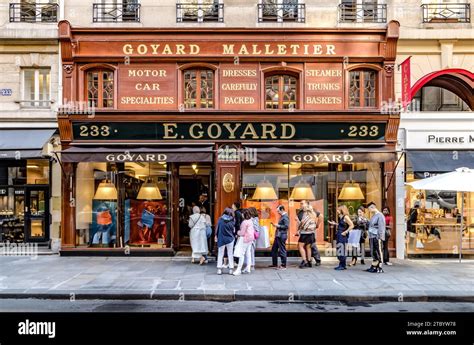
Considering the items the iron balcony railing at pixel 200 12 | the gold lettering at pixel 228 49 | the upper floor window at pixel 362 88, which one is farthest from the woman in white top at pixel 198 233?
the iron balcony railing at pixel 200 12

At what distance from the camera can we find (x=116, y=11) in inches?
556

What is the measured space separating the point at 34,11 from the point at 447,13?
14.2m

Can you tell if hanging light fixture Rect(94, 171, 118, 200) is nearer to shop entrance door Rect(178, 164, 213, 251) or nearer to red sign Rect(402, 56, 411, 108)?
shop entrance door Rect(178, 164, 213, 251)

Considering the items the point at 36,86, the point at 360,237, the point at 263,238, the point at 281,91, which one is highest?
the point at 36,86

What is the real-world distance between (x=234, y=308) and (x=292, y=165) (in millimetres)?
7021

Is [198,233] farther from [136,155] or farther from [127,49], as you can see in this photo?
[127,49]

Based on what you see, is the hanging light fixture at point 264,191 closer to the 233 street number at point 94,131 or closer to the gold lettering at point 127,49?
the 233 street number at point 94,131

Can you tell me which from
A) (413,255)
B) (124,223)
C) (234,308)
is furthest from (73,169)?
(413,255)

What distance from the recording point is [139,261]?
1301cm

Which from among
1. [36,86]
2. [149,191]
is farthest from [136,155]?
[36,86]

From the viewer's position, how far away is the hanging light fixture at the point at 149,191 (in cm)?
1413
